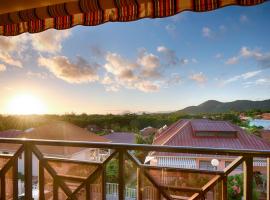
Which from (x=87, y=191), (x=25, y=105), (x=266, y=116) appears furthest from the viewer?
(x=25, y=105)

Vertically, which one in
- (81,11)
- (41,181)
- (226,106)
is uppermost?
(81,11)

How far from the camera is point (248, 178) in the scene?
143cm

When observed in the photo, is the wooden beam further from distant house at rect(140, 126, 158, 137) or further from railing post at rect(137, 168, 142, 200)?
distant house at rect(140, 126, 158, 137)

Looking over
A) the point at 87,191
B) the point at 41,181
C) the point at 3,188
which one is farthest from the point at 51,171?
the point at 3,188

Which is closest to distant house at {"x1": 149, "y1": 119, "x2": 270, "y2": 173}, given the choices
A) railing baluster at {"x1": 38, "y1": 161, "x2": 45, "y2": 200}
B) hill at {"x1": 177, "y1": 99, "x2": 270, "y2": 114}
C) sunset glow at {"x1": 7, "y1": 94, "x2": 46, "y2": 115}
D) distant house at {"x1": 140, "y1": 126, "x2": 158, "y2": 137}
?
distant house at {"x1": 140, "y1": 126, "x2": 158, "y2": 137}

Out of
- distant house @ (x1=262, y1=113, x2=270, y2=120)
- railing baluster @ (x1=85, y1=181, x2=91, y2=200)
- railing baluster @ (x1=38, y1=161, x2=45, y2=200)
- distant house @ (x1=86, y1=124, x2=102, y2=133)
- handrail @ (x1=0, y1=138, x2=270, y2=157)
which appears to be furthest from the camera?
distant house @ (x1=86, y1=124, x2=102, y2=133)

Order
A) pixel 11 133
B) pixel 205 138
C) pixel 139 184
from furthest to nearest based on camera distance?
pixel 205 138, pixel 11 133, pixel 139 184

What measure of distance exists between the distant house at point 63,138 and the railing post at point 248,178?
3.60 feet

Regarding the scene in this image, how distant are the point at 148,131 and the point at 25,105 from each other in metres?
1.45

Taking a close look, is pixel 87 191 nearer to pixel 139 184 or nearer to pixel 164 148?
pixel 139 184

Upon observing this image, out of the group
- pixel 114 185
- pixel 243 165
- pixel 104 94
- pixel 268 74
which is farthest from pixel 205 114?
pixel 104 94

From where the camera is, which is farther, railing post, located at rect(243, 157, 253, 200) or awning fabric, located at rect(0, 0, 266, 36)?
awning fabric, located at rect(0, 0, 266, 36)

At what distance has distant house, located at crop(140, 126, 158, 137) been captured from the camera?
8.80ft

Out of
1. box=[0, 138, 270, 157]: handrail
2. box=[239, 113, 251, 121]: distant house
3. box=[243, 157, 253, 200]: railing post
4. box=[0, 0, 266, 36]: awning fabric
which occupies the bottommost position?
box=[243, 157, 253, 200]: railing post
